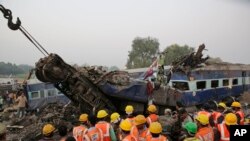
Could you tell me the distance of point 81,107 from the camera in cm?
1194

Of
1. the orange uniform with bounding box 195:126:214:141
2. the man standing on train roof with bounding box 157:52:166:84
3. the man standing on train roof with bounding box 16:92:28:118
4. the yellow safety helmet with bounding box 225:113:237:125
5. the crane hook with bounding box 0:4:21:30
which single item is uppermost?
the crane hook with bounding box 0:4:21:30

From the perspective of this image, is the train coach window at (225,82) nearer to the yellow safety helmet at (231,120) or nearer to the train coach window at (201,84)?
the train coach window at (201,84)

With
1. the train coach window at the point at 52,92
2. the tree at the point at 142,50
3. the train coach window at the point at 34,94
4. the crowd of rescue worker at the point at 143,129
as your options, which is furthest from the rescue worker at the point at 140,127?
the tree at the point at 142,50

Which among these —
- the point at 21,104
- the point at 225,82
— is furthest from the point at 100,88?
the point at 225,82

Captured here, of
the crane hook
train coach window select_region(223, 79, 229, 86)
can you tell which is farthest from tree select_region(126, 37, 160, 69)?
the crane hook

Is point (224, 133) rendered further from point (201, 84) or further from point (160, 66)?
point (201, 84)

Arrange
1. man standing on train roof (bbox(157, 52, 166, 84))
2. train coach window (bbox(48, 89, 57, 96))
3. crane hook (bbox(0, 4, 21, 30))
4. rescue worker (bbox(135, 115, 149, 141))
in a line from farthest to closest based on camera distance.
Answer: train coach window (bbox(48, 89, 57, 96)) < man standing on train roof (bbox(157, 52, 166, 84)) < crane hook (bbox(0, 4, 21, 30)) < rescue worker (bbox(135, 115, 149, 141))

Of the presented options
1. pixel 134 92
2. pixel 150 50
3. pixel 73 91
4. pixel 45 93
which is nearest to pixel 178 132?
pixel 134 92

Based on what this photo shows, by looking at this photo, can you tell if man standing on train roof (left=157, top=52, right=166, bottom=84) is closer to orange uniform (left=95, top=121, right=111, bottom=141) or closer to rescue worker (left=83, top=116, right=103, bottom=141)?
orange uniform (left=95, top=121, right=111, bottom=141)

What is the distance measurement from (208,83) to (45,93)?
11278 mm

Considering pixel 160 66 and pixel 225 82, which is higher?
pixel 160 66

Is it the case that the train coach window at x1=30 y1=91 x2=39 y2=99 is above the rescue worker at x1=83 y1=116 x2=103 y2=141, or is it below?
below

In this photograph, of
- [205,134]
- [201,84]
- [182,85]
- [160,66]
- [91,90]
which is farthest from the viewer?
[201,84]

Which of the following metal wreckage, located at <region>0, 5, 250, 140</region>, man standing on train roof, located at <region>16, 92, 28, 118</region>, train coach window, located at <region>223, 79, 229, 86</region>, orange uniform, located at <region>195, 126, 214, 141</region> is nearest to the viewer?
orange uniform, located at <region>195, 126, 214, 141</region>
